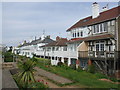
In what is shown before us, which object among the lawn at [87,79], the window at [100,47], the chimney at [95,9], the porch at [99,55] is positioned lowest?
the lawn at [87,79]

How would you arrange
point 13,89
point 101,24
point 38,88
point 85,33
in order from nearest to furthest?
point 13,89, point 38,88, point 101,24, point 85,33

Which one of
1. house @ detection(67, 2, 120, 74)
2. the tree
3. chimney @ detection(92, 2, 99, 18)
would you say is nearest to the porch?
house @ detection(67, 2, 120, 74)

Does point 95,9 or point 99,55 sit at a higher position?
point 95,9

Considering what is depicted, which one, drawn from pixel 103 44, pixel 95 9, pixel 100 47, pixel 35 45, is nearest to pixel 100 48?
pixel 100 47

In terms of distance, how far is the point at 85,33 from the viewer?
25.8 meters

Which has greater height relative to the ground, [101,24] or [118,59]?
[101,24]

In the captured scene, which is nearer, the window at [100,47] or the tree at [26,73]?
the tree at [26,73]

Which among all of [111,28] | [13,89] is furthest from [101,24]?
[13,89]

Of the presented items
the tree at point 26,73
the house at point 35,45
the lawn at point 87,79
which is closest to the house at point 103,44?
the lawn at point 87,79

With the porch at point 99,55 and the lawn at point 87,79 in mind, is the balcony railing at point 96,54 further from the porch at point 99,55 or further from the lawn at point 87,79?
the lawn at point 87,79

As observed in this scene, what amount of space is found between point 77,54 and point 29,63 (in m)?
12.3

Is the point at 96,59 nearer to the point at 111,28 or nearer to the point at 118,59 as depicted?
the point at 118,59

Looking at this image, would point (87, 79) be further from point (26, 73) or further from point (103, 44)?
point (103, 44)

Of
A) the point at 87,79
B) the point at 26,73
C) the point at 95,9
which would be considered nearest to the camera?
the point at 26,73
